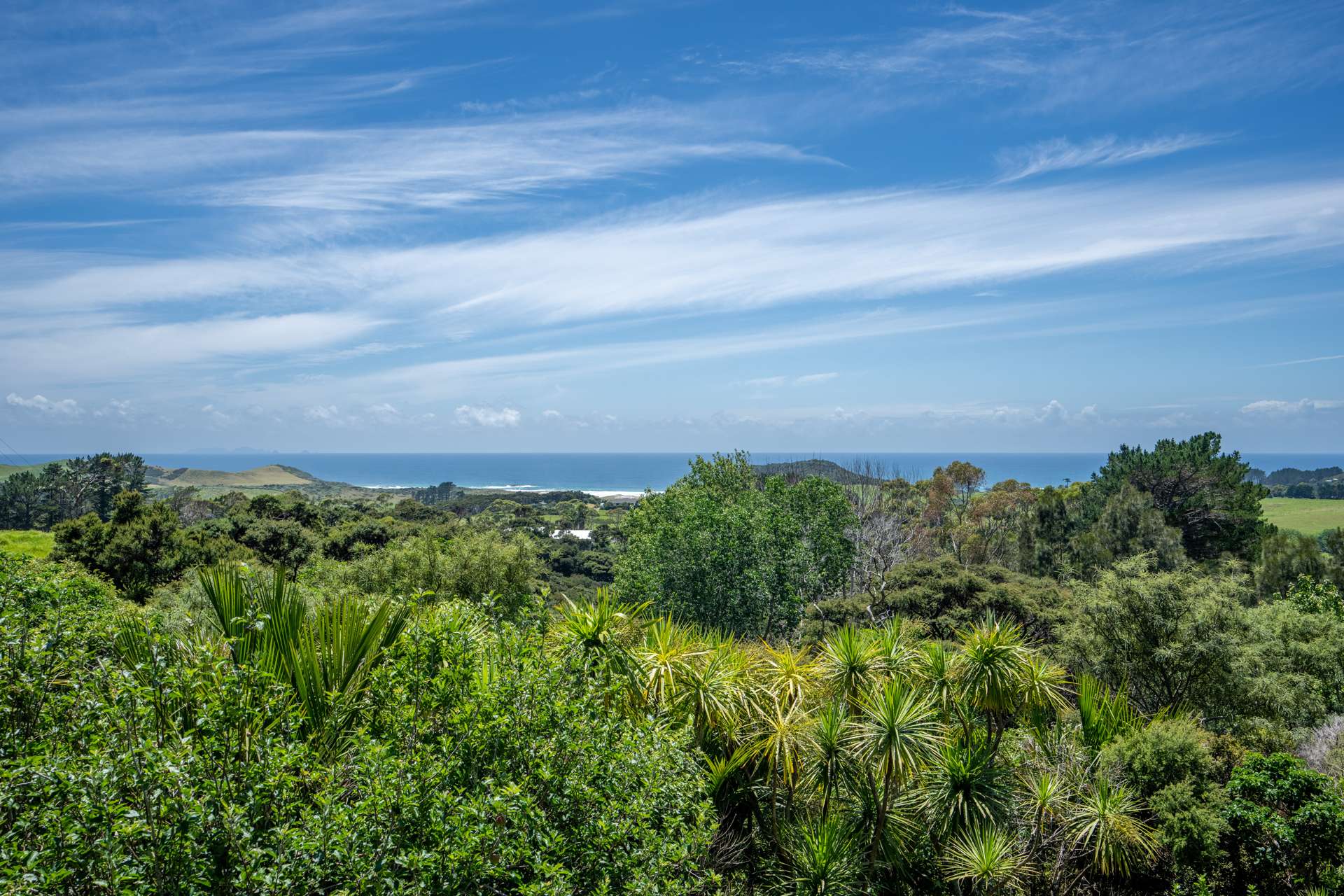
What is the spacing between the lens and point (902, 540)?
41500 mm

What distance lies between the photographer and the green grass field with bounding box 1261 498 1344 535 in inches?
2406

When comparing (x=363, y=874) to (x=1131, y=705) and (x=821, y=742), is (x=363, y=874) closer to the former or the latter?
(x=821, y=742)

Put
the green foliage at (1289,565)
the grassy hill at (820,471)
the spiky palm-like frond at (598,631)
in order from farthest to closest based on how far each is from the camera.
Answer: the grassy hill at (820,471), the green foliage at (1289,565), the spiky palm-like frond at (598,631)

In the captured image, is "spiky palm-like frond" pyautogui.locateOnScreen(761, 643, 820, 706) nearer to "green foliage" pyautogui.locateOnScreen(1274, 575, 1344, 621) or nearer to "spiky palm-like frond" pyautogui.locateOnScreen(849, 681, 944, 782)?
"spiky palm-like frond" pyautogui.locateOnScreen(849, 681, 944, 782)

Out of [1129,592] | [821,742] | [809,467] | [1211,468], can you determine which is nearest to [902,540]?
[1211,468]

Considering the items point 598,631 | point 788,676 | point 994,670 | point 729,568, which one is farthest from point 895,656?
point 729,568

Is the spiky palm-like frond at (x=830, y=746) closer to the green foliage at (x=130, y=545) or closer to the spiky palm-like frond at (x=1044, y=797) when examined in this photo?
the spiky palm-like frond at (x=1044, y=797)

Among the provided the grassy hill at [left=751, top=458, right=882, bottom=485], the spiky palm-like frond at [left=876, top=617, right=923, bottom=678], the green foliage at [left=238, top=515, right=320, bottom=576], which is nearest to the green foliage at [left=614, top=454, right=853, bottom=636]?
the spiky palm-like frond at [left=876, top=617, right=923, bottom=678]

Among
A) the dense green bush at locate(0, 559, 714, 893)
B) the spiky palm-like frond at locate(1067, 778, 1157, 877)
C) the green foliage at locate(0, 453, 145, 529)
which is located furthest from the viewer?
the green foliage at locate(0, 453, 145, 529)

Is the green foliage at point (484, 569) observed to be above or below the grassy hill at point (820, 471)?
below

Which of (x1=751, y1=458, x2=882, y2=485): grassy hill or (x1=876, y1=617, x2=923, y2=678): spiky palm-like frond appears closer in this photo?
(x1=876, y1=617, x2=923, y2=678): spiky palm-like frond

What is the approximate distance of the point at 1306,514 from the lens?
229ft

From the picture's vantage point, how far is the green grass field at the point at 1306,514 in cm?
6112

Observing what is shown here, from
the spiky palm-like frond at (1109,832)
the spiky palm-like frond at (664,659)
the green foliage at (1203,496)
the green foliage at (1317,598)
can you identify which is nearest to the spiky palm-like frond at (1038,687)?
the spiky palm-like frond at (1109,832)
